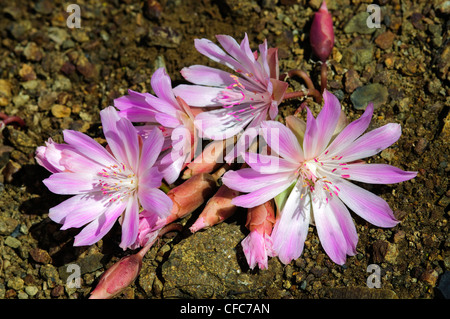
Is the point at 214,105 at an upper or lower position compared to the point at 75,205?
upper

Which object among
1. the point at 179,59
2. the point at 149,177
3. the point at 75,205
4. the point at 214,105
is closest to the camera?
the point at 149,177

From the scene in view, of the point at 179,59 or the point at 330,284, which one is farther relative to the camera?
the point at 179,59

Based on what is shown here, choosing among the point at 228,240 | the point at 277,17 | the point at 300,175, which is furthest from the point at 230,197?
the point at 277,17

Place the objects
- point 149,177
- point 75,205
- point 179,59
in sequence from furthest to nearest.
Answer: point 179,59
point 75,205
point 149,177

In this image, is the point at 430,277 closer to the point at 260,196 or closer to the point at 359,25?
the point at 260,196

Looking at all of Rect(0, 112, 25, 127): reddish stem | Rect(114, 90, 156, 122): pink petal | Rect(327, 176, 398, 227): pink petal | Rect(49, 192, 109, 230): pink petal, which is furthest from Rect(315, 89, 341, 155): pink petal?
Rect(0, 112, 25, 127): reddish stem
